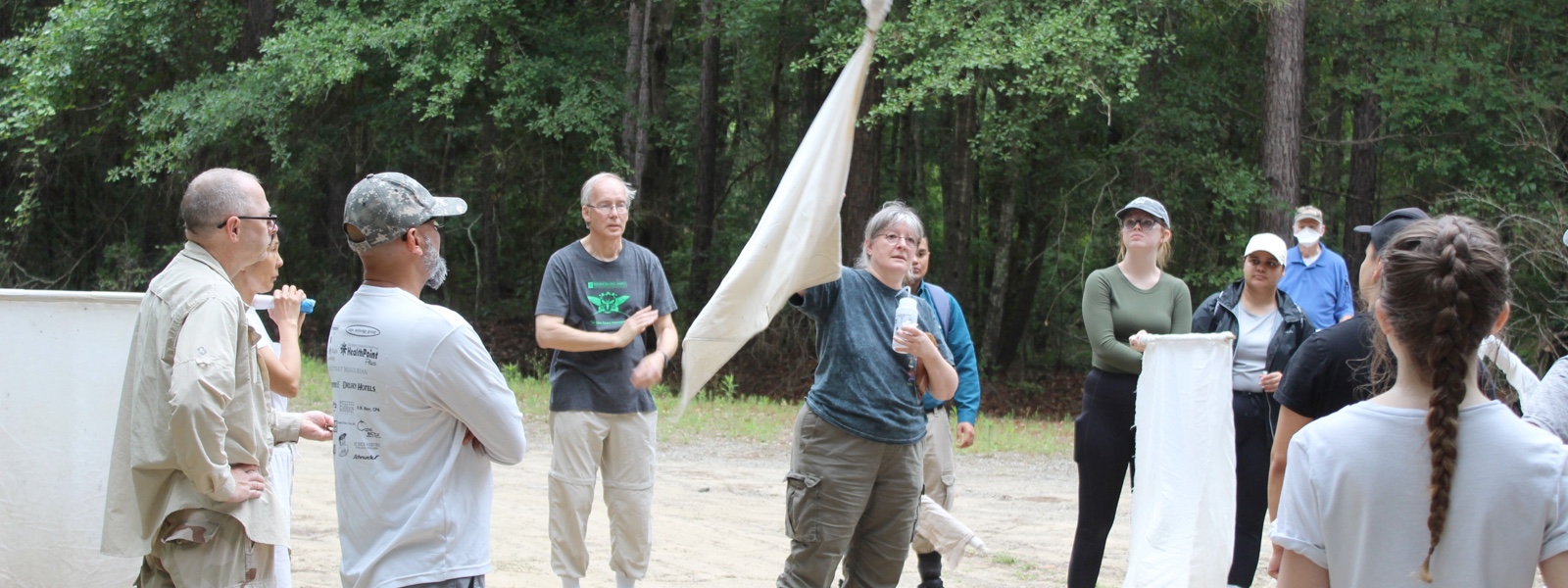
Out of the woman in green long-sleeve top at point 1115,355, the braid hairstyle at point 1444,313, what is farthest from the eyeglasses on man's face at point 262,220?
the woman in green long-sleeve top at point 1115,355

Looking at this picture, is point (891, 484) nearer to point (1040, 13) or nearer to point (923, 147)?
point (1040, 13)

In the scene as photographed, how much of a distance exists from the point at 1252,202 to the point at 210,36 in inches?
629

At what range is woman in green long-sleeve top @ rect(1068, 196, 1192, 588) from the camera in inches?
203

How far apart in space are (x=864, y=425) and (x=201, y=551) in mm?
2133

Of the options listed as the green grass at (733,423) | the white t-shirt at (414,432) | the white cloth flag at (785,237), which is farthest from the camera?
the green grass at (733,423)

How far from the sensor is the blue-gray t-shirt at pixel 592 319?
5.38 m

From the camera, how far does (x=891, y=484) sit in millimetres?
4387

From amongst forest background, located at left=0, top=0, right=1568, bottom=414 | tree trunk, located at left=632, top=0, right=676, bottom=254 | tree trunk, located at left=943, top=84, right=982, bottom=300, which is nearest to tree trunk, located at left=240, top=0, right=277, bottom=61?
forest background, located at left=0, top=0, right=1568, bottom=414

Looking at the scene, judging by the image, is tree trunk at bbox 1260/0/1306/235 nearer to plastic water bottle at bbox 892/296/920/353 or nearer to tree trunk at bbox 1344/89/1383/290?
tree trunk at bbox 1344/89/1383/290

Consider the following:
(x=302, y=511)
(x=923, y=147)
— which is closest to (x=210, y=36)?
(x=923, y=147)

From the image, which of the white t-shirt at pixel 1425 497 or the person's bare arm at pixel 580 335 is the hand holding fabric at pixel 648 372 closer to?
the person's bare arm at pixel 580 335

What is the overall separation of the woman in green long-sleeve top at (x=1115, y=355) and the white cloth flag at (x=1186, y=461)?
0.20 meters

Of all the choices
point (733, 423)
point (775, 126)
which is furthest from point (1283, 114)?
point (775, 126)

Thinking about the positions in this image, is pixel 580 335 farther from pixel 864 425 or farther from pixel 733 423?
pixel 733 423
